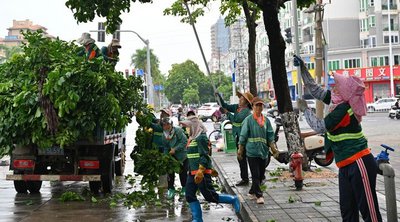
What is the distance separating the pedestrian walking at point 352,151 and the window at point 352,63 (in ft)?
206

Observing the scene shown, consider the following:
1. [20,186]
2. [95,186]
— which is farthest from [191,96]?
[95,186]

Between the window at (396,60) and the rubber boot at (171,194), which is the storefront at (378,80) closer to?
the window at (396,60)

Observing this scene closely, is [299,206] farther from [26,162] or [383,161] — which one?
[26,162]

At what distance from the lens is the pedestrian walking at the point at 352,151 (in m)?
5.12

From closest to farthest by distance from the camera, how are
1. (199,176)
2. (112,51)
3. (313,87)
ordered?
(313,87) → (199,176) → (112,51)

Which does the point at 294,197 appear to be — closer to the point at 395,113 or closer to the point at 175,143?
the point at 175,143

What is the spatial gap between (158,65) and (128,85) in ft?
348

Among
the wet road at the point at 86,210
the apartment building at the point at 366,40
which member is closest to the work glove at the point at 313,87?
the wet road at the point at 86,210

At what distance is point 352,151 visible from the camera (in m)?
5.20

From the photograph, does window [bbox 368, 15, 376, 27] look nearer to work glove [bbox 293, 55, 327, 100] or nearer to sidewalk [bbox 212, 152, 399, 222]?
sidewalk [bbox 212, 152, 399, 222]

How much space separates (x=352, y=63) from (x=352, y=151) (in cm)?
6335

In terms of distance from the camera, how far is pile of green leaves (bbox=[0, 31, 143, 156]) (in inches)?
379

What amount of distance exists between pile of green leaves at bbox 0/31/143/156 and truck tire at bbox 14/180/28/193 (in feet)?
3.94

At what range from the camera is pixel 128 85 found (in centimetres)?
1064
